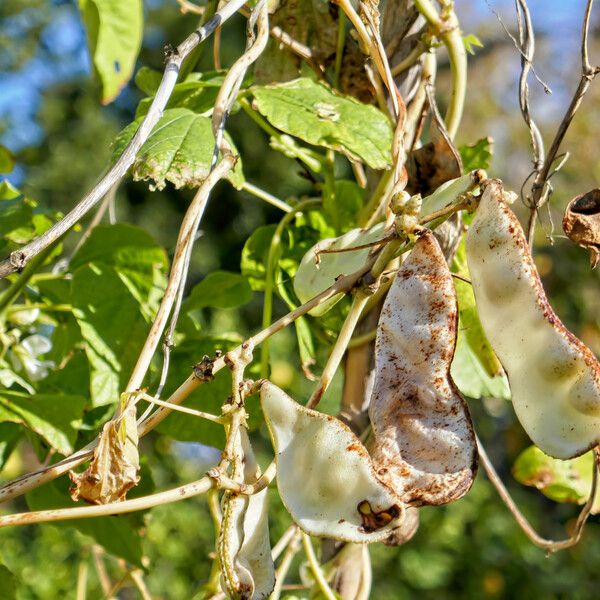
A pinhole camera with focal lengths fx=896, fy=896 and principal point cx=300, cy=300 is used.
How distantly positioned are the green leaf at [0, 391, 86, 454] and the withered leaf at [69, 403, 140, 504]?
0.19m

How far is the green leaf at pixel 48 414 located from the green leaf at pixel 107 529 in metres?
0.11

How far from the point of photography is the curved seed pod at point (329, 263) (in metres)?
0.51

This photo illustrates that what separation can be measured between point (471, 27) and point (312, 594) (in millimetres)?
6798

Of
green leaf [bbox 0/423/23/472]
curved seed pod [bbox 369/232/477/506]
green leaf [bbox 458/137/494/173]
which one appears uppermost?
curved seed pod [bbox 369/232/477/506]

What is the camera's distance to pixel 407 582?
3680 millimetres

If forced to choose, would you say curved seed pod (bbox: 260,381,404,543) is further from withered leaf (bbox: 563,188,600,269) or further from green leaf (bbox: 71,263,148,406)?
green leaf (bbox: 71,263,148,406)

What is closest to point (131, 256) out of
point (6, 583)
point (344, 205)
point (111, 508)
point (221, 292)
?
point (221, 292)

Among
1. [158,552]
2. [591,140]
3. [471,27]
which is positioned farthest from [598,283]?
[471,27]

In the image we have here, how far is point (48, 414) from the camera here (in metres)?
0.64

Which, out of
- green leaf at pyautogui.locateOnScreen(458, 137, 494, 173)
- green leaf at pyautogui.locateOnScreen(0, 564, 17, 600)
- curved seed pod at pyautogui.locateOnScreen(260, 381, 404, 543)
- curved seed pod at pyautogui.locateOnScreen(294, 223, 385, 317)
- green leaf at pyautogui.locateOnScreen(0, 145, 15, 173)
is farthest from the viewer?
green leaf at pyautogui.locateOnScreen(0, 145, 15, 173)

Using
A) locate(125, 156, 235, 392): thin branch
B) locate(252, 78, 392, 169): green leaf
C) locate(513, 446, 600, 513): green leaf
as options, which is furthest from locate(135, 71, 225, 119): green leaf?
locate(513, 446, 600, 513): green leaf

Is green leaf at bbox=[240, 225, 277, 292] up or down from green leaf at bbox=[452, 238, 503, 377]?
down

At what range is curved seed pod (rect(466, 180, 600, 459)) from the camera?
1.36ft

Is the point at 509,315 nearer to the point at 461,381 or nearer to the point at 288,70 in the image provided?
the point at 461,381
